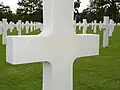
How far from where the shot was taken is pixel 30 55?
4.56 ft

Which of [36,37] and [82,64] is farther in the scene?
[82,64]

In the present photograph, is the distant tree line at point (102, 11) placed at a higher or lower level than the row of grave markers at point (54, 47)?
higher

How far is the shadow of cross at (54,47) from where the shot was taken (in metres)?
1.36

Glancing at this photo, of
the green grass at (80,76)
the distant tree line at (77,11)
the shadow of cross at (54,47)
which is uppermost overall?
the distant tree line at (77,11)

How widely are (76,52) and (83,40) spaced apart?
3.3 inches

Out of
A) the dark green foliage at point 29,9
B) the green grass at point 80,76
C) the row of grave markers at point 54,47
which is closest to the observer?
the row of grave markers at point 54,47

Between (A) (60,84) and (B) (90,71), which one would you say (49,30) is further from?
(B) (90,71)

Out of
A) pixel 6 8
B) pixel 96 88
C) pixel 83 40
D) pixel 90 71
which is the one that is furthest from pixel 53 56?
pixel 6 8

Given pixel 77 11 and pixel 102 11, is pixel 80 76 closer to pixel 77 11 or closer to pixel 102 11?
pixel 77 11

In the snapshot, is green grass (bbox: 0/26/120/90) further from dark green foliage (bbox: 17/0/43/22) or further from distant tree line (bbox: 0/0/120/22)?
dark green foliage (bbox: 17/0/43/22)

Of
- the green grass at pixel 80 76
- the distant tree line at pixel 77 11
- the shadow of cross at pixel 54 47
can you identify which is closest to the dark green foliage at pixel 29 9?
the distant tree line at pixel 77 11

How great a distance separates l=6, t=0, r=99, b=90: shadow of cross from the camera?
4.48ft

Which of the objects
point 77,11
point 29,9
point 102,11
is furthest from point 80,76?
point 29,9

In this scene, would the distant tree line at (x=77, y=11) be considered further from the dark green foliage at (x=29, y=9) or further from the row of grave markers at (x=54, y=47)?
the row of grave markers at (x=54, y=47)
